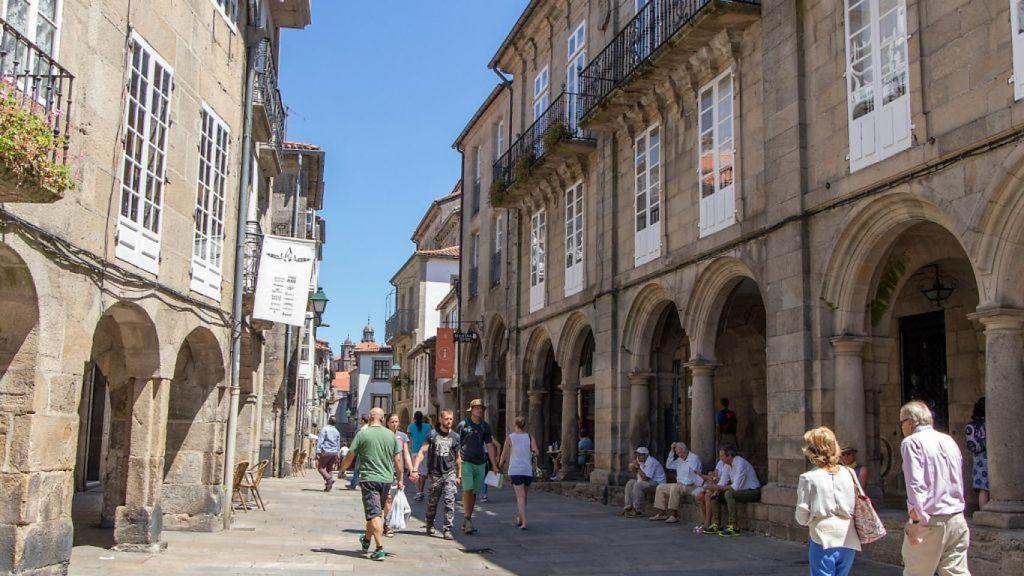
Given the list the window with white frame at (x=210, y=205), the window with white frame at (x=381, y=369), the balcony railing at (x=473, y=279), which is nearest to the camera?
the window with white frame at (x=210, y=205)

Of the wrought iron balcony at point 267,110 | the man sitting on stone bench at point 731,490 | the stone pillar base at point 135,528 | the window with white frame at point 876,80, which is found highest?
the wrought iron balcony at point 267,110

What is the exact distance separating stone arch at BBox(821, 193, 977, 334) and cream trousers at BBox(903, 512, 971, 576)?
4845 millimetres

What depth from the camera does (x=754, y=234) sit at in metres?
12.9

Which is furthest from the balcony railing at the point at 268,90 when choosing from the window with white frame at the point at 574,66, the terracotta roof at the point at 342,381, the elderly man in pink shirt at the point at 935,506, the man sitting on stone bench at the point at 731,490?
the terracotta roof at the point at 342,381

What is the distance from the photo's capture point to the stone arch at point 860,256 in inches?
410

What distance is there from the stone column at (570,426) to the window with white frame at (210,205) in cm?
948

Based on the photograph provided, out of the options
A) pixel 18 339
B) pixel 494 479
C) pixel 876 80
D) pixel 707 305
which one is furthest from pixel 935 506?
pixel 707 305

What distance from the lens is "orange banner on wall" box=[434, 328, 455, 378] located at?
2962cm

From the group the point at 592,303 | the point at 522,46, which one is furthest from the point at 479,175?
the point at 592,303

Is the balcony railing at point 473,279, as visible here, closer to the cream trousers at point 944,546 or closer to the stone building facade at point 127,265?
the stone building facade at point 127,265

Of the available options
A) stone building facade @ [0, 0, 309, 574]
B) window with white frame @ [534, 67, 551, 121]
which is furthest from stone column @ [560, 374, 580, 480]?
stone building facade @ [0, 0, 309, 574]

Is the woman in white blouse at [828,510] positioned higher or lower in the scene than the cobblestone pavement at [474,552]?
higher

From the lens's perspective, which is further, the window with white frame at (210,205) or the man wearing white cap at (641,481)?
the man wearing white cap at (641,481)

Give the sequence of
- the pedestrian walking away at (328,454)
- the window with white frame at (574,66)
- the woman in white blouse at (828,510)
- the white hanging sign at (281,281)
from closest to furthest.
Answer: the woman in white blouse at (828,510), the white hanging sign at (281,281), the window with white frame at (574,66), the pedestrian walking away at (328,454)
